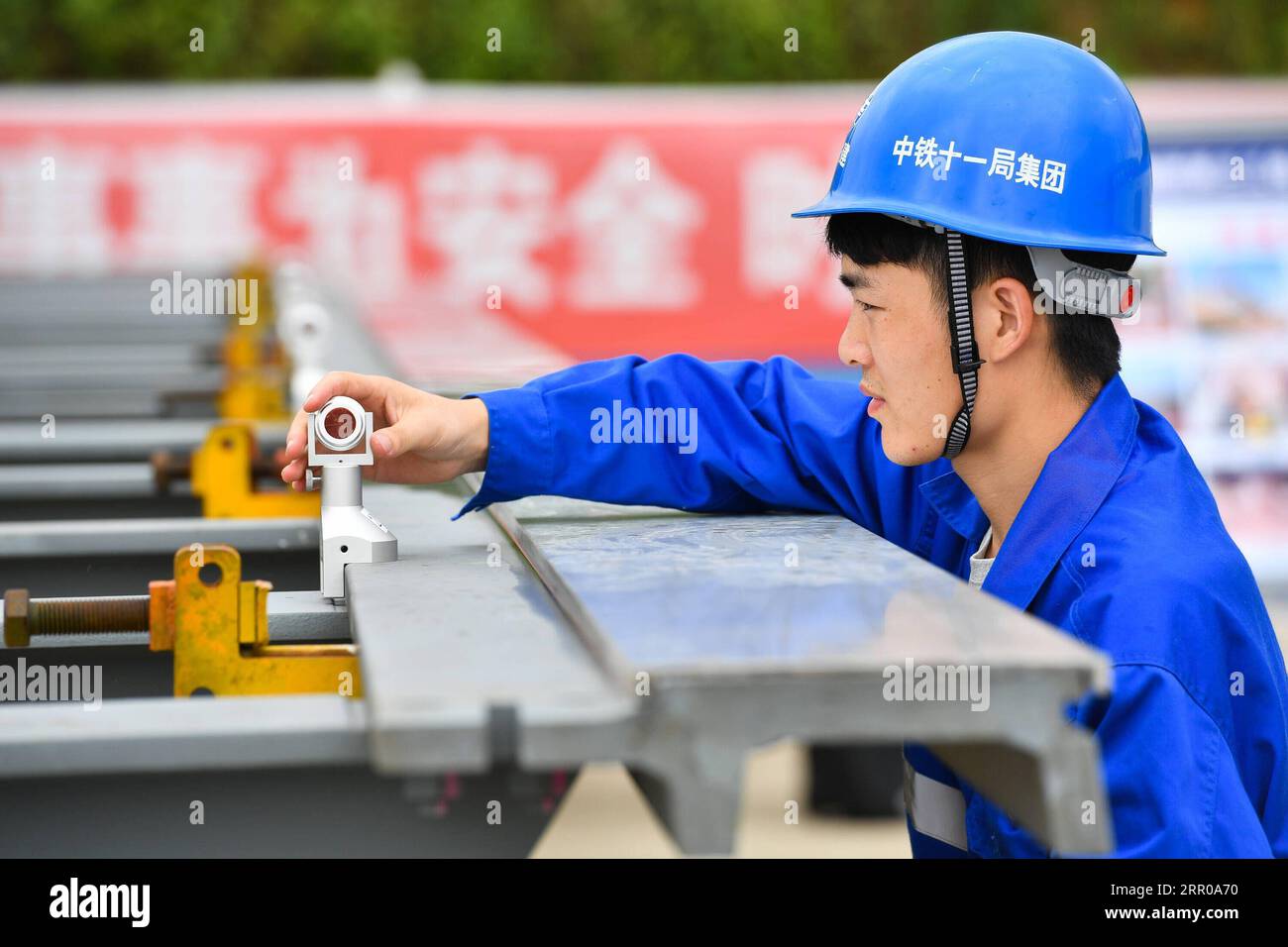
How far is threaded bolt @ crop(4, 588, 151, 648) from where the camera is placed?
5.43ft

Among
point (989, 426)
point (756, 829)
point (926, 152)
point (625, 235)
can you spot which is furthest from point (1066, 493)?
point (625, 235)

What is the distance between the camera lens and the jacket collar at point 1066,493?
1.75 metres

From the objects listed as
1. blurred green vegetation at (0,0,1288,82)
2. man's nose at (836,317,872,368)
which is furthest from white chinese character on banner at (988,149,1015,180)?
blurred green vegetation at (0,0,1288,82)

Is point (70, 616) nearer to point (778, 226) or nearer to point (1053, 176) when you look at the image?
point (1053, 176)

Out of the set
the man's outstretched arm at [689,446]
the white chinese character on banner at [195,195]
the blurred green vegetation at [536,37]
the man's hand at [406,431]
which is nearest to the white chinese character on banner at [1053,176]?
the man's outstretched arm at [689,446]

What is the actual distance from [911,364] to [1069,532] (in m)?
0.29

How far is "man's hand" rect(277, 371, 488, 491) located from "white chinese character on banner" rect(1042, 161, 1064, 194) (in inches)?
28.7

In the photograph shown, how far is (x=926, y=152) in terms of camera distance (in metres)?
1.90

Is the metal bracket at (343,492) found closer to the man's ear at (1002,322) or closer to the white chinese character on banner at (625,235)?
the man's ear at (1002,322)

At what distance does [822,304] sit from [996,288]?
4967 mm

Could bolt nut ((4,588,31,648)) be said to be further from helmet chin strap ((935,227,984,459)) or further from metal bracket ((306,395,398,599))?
helmet chin strap ((935,227,984,459))

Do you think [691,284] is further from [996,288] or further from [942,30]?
[942,30]

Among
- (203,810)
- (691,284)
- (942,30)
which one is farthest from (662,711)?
(942,30)

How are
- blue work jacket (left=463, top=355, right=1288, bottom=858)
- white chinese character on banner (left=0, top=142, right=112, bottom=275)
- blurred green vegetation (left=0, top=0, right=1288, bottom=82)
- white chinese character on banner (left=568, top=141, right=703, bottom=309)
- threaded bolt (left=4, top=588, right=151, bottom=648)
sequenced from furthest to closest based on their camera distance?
blurred green vegetation (left=0, top=0, right=1288, bottom=82)
white chinese character on banner (left=568, top=141, right=703, bottom=309)
white chinese character on banner (left=0, top=142, right=112, bottom=275)
threaded bolt (left=4, top=588, right=151, bottom=648)
blue work jacket (left=463, top=355, right=1288, bottom=858)
